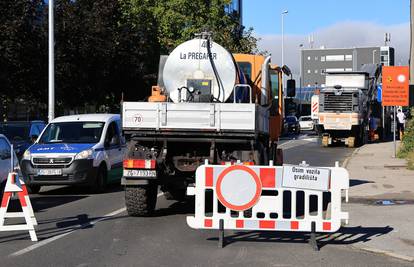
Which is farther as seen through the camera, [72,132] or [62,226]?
[72,132]

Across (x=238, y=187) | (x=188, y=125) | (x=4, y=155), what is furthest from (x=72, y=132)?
(x=238, y=187)

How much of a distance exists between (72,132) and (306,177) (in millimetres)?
8300

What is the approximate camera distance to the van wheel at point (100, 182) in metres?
14.2

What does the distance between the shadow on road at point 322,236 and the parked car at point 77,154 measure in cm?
564

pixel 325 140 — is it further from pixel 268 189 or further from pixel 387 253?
pixel 387 253

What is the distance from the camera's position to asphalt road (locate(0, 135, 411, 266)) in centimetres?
740

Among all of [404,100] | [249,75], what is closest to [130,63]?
[404,100]

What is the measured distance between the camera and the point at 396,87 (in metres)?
24.4

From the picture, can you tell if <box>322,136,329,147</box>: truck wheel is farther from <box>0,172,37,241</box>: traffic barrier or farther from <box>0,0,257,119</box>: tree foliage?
<box>0,172,37,241</box>: traffic barrier

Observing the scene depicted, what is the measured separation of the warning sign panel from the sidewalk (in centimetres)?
487

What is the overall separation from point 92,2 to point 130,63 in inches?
161

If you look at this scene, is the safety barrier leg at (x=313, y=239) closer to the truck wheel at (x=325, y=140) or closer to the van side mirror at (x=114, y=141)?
the van side mirror at (x=114, y=141)

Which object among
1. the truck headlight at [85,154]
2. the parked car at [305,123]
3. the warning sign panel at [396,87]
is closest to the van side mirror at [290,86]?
the truck headlight at [85,154]

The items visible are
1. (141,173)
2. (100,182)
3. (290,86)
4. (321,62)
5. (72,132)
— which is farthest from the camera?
(321,62)
